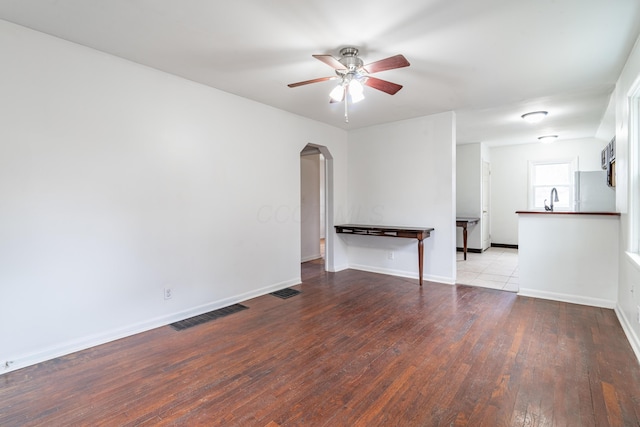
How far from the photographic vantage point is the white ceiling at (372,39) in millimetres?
2072

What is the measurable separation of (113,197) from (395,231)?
11.4 feet

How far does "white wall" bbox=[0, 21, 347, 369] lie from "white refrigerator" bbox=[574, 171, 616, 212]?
191 inches

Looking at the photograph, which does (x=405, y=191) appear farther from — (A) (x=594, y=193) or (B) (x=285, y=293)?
(A) (x=594, y=193)

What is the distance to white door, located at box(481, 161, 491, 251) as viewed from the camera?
7.23m

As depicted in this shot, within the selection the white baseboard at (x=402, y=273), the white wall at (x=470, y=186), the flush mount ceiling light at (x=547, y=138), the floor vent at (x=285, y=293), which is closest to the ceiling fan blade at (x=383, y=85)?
the floor vent at (x=285, y=293)

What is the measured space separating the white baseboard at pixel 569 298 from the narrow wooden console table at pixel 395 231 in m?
1.29

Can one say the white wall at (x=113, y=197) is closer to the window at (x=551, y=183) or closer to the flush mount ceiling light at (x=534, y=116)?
the flush mount ceiling light at (x=534, y=116)

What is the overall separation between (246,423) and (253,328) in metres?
1.32

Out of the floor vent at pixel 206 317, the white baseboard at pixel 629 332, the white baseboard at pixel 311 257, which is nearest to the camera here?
the white baseboard at pixel 629 332

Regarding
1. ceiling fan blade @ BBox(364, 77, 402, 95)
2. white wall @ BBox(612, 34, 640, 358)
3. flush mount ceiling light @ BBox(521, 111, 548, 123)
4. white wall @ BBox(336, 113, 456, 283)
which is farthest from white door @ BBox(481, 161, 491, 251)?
ceiling fan blade @ BBox(364, 77, 402, 95)

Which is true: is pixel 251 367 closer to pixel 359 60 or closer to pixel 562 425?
pixel 562 425

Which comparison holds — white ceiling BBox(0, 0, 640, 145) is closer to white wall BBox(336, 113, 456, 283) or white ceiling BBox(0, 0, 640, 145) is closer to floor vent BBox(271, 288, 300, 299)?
white wall BBox(336, 113, 456, 283)

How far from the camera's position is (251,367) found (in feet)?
7.64

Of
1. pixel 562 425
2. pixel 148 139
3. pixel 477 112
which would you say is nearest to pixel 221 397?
pixel 562 425
